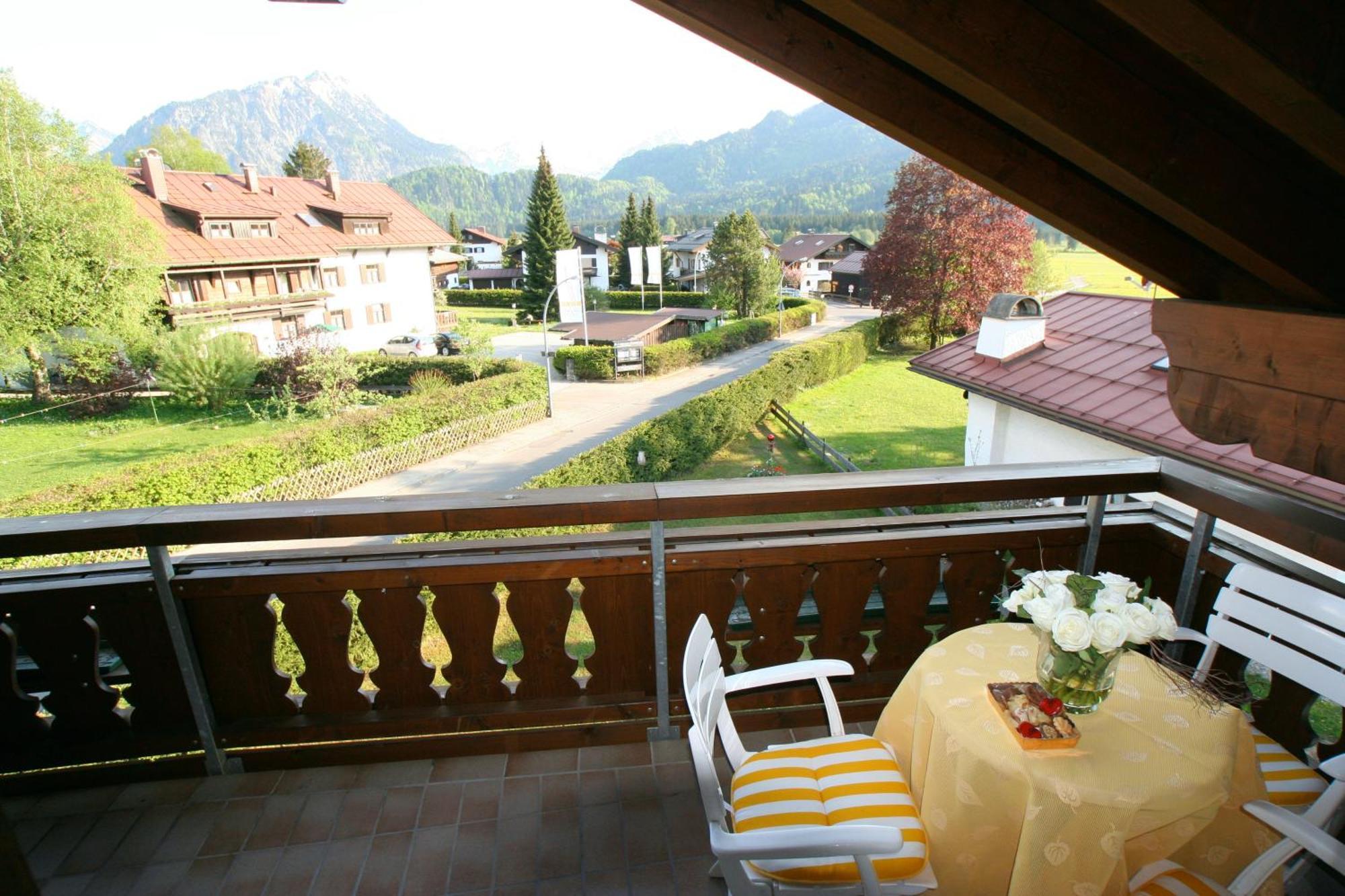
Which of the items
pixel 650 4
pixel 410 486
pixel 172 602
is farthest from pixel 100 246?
pixel 650 4

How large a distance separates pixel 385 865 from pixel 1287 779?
100 inches

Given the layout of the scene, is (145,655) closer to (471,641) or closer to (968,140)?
(471,641)

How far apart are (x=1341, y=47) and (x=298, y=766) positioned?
9.92ft

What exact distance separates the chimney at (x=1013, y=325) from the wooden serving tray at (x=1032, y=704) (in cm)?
894

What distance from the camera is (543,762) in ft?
7.66

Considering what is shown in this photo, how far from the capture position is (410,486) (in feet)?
47.1

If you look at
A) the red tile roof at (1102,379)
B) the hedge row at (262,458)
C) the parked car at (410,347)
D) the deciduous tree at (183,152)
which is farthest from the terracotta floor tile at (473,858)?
the deciduous tree at (183,152)

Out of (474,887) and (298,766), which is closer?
(474,887)

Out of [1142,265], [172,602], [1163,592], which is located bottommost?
[1163,592]

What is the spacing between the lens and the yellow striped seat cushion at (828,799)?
5.13ft

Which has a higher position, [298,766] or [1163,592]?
[1163,592]

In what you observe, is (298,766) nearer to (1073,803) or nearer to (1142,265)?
(1073,803)

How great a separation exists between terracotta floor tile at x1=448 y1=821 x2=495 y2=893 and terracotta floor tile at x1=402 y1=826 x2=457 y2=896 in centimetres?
2

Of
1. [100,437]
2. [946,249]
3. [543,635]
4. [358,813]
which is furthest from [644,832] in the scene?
[946,249]
